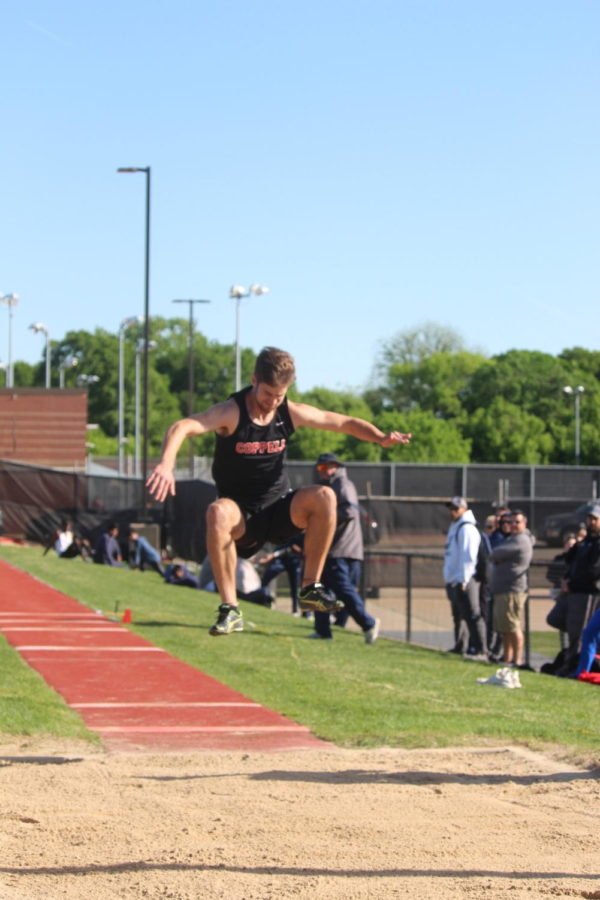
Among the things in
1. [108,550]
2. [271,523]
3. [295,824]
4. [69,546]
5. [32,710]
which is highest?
[271,523]

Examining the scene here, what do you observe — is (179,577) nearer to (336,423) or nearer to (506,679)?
(506,679)

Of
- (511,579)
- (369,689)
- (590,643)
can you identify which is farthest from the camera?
(511,579)

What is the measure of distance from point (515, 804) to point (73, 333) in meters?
132

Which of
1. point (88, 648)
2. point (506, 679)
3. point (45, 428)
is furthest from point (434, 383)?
point (506, 679)

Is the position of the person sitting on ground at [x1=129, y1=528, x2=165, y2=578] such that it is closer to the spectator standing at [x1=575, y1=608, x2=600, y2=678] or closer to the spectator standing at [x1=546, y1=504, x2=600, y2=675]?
the spectator standing at [x1=546, y1=504, x2=600, y2=675]

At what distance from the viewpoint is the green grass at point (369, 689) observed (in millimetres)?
9742

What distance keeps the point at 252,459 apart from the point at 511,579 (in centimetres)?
676

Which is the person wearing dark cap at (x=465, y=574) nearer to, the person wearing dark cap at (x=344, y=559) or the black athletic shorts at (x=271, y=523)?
the person wearing dark cap at (x=344, y=559)

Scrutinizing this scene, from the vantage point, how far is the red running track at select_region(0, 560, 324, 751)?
9.54 metres

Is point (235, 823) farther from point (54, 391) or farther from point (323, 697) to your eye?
point (54, 391)

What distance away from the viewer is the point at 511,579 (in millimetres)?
13633

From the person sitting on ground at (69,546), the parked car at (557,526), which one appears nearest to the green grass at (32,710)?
the person sitting on ground at (69,546)

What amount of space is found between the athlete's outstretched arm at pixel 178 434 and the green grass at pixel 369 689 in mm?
3351

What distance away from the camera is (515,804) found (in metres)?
7.30
